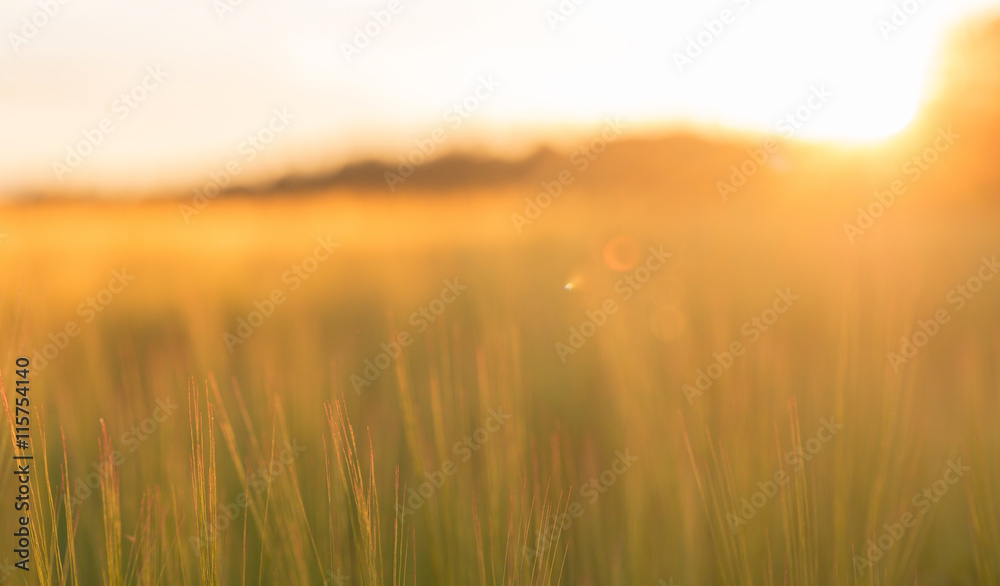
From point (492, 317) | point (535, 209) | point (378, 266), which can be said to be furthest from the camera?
point (535, 209)

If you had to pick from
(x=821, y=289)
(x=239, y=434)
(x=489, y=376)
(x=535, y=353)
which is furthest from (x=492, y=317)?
(x=821, y=289)

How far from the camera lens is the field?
959 mm

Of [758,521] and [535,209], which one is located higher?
[535,209]

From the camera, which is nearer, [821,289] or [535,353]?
[535,353]

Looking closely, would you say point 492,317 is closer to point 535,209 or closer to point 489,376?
point 489,376

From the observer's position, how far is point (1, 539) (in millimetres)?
1022

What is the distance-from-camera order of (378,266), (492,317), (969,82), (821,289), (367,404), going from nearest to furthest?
(367,404) → (492,317) → (821,289) → (378,266) → (969,82)

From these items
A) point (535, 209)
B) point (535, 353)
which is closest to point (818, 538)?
point (535, 353)

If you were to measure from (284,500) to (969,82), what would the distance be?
4756 mm

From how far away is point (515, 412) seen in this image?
3.46 ft

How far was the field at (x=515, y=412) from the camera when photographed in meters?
0.96

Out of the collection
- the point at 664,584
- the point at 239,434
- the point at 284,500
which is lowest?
the point at 664,584

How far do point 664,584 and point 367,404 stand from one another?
0.64m

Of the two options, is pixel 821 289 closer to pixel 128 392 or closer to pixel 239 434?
pixel 239 434
